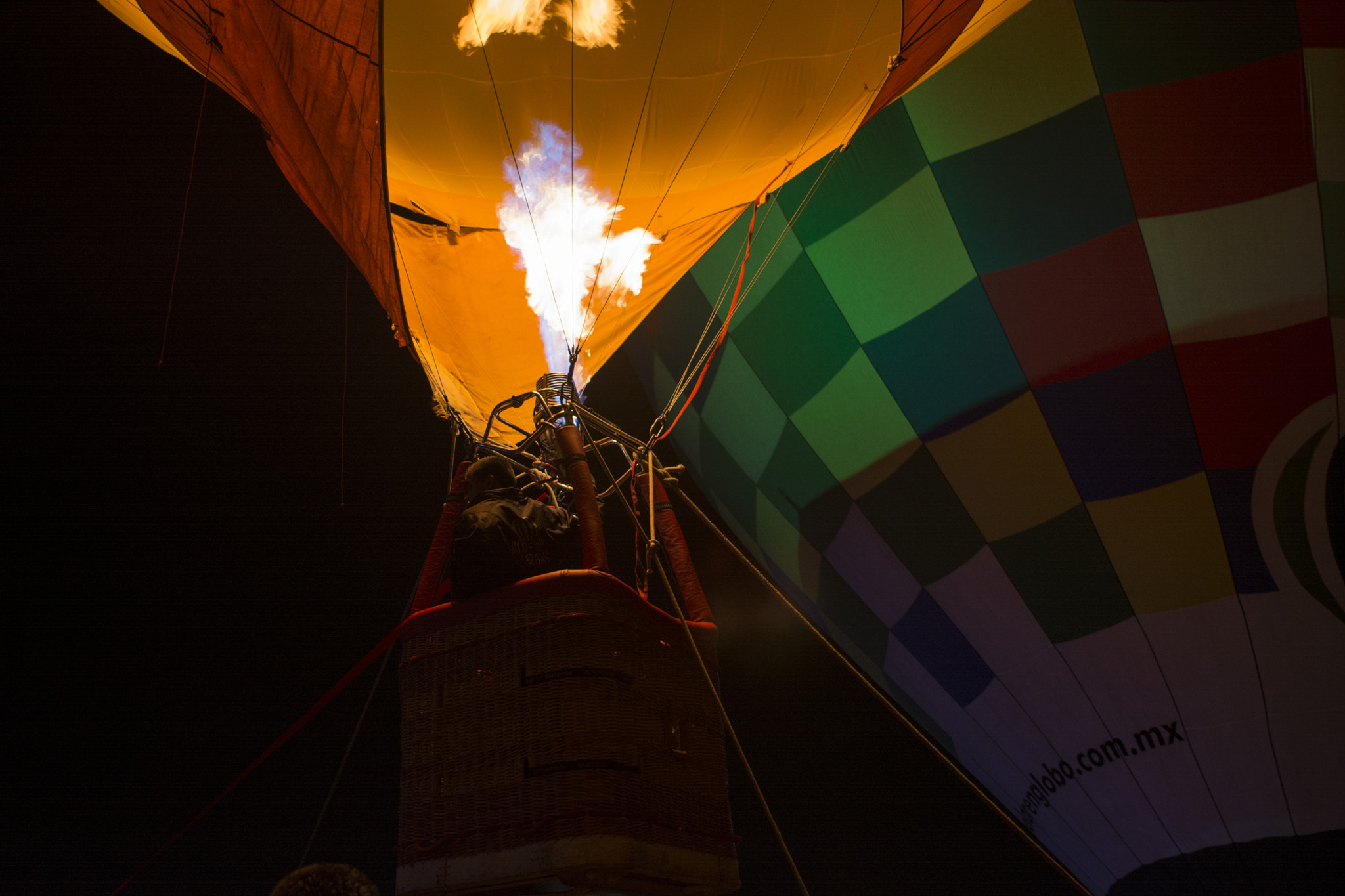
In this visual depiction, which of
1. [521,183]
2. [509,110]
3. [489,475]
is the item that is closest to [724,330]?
[521,183]

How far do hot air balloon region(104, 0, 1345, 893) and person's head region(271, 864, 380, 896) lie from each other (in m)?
0.93

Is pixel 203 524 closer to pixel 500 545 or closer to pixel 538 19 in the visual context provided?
pixel 538 19

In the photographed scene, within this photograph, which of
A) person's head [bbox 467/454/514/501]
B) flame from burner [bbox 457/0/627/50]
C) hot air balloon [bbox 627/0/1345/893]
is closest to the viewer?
person's head [bbox 467/454/514/501]

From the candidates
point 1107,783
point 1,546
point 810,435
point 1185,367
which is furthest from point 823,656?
point 1,546

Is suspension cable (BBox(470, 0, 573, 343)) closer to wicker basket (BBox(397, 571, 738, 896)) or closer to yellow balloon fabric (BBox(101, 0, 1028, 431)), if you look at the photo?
yellow balloon fabric (BBox(101, 0, 1028, 431))

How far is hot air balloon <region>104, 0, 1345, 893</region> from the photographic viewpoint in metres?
1.95

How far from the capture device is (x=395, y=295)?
1771 millimetres

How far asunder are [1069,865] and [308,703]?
253 centimetres

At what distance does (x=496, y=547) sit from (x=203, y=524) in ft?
8.26

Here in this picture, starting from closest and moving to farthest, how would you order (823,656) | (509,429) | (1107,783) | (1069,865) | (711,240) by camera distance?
(509,429), (711,240), (1107,783), (1069,865), (823,656)

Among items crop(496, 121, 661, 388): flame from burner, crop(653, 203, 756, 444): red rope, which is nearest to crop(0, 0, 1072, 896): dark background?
crop(653, 203, 756, 444): red rope

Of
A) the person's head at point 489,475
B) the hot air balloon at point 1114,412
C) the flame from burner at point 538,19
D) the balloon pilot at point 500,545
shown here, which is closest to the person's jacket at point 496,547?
the balloon pilot at point 500,545

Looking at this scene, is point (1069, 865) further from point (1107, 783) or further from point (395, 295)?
point (395, 295)

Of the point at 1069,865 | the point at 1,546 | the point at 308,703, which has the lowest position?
the point at 1069,865
